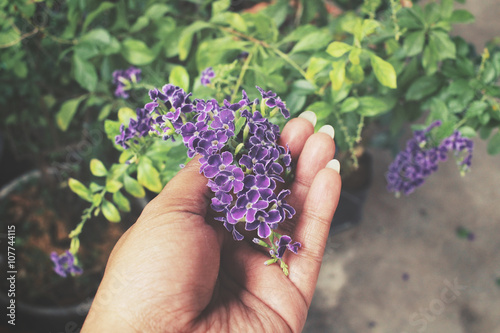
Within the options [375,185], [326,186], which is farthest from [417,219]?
[326,186]

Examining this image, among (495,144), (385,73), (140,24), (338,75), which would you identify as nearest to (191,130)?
(338,75)

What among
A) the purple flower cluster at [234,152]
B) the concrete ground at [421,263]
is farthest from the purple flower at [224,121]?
the concrete ground at [421,263]

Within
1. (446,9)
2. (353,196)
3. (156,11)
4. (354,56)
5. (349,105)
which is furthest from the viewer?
(353,196)

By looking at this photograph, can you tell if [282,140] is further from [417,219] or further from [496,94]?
[417,219]

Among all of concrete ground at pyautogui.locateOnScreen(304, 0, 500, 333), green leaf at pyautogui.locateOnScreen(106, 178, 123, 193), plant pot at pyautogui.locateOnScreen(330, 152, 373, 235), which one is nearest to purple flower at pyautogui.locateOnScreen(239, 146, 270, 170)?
green leaf at pyautogui.locateOnScreen(106, 178, 123, 193)

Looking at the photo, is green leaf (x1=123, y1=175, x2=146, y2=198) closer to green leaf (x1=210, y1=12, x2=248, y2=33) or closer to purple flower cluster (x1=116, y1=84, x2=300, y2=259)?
purple flower cluster (x1=116, y1=84, x2=300, y2=259)

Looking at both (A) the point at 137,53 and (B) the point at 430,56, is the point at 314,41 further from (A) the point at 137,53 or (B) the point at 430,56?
(A) the point at 137,53
